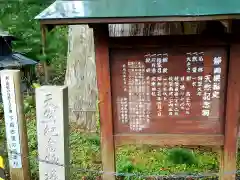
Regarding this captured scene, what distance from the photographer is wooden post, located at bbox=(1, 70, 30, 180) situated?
3514 millimetres

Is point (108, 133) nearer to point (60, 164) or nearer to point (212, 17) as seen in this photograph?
point (60, 164)

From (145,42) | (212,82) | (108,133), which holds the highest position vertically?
(145,42)

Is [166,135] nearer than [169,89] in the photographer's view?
No

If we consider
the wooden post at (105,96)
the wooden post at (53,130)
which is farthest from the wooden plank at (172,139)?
the wooden post at (53,130)

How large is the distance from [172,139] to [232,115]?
2.07 feet

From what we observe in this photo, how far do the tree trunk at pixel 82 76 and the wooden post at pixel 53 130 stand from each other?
278cm

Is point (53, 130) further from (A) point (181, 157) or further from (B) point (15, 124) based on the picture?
(A) point (181, 157)

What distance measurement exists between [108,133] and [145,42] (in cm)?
99

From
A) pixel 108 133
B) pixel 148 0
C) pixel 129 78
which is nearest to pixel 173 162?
pixel 108 133

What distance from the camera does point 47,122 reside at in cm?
314

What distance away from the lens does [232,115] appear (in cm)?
Result: 311

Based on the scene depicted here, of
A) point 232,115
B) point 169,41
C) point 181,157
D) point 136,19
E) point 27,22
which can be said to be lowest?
point 181,157

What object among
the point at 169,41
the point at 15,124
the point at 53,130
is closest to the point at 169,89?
the point at 169,41

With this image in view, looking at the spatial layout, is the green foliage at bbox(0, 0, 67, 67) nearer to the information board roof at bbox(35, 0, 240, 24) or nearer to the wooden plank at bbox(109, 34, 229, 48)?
the wooden plank at bbox(109, 34, 229, 48)
